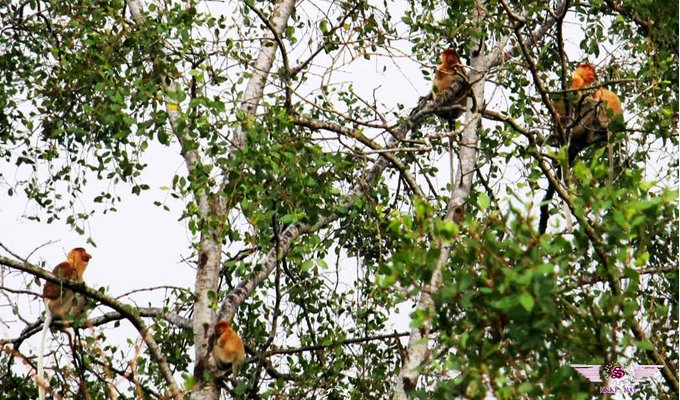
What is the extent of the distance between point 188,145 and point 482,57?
2.41 m

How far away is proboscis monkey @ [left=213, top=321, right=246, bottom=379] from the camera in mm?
7156

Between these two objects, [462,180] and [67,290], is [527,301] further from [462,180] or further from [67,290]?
[67,290]

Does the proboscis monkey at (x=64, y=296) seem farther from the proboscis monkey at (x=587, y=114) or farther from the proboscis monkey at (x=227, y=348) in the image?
the proboscis monkey at (x=587, y=114)

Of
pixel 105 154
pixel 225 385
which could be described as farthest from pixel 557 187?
pixel 105 154

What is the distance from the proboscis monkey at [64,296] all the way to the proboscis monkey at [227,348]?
0.90m

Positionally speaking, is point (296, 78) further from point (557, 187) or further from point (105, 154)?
point (557, 187)

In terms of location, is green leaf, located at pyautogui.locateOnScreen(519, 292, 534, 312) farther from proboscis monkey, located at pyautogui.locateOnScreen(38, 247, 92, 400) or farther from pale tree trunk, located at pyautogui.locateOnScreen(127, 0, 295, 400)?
proboscis monkey, located at pyautogui.locateOnScreen(38, 247, 92, 400)

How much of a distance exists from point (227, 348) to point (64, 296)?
1.68 metres

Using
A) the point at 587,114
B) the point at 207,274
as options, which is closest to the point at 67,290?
the point at 207,274

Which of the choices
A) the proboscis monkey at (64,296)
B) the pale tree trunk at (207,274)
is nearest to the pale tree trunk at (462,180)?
the pale tree trunk at (207,274)

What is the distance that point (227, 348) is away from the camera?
734cm

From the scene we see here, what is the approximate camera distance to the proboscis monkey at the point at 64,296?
22.7ft
